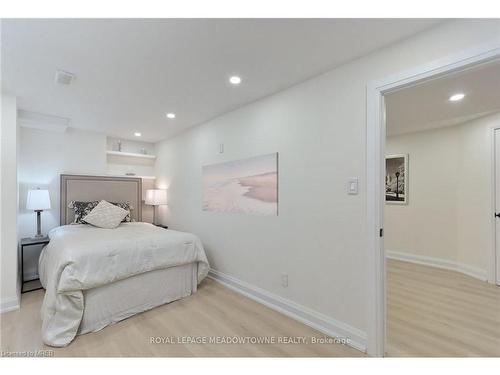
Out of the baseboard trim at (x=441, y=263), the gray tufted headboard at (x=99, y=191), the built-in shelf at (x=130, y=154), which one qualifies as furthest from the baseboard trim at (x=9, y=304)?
the baseboard trim at (x=441, y=263)

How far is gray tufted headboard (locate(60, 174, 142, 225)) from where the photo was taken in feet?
12.6

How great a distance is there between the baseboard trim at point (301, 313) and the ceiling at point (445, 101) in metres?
1.94

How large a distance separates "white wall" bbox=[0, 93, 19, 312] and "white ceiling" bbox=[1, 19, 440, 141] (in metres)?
0.29

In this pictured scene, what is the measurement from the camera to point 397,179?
178 inches

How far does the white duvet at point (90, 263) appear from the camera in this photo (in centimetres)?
200

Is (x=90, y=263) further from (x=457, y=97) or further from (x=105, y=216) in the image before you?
(x=457, y=97)

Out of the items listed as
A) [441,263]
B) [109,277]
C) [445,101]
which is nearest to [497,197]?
[441,263]

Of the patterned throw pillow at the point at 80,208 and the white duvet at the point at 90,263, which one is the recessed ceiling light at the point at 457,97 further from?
the patterned throw pillow at the point at 80,208

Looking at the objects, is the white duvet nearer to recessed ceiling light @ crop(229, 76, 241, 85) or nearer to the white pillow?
the white pillow

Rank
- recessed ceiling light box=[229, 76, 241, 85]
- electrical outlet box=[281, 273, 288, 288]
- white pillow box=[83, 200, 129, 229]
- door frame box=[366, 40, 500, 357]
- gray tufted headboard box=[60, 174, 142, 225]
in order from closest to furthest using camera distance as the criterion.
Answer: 1. door frame box=[366, 40, 500, 357]
2. recessed ceiling light box=[229, 76, 241, 85]
3. electrical outlet box=[281, 273, 288, 288]
4. white pillow box=[83, 200, 129, 229]
5. gray tufted headboard box=[60, 174, 142, 225]

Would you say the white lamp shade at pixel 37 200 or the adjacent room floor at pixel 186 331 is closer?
the adjacent room floor at pixel 186 331

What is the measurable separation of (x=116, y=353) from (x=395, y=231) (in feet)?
15.0

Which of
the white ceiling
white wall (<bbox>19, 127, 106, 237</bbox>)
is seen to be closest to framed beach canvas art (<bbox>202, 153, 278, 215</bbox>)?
the white ceiling
